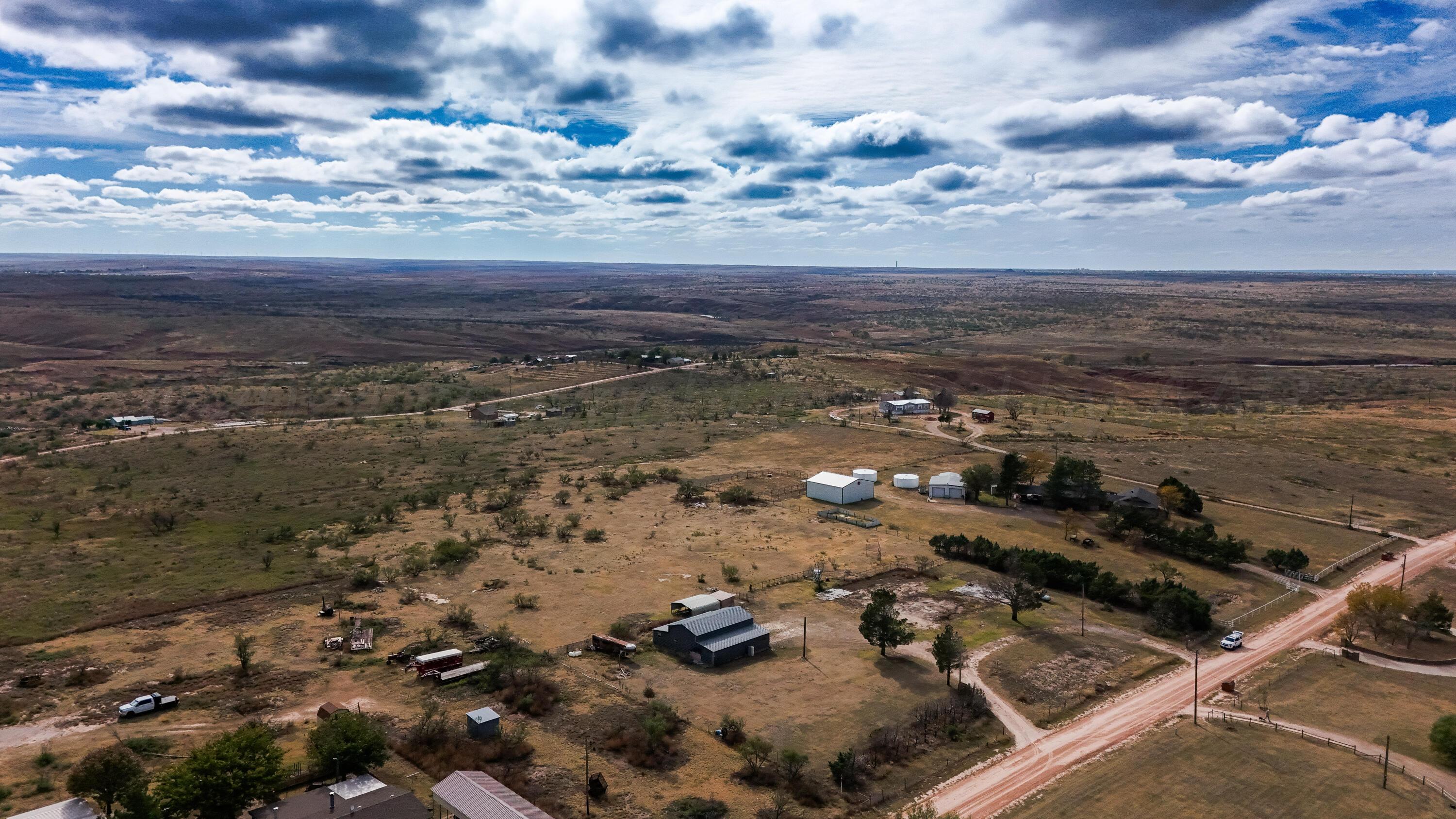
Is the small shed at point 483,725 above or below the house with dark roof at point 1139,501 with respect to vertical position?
below

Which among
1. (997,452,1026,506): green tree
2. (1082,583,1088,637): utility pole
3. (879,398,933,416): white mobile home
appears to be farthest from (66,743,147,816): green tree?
(879,398,933,416): white mobile home

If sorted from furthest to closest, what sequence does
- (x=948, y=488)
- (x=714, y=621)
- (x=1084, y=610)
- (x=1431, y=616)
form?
1. (x=948, y=488)
2. (x=1084, y=610)
3. (x=1431, y=616)
4. (x=714, y=621)

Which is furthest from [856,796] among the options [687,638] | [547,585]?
[547,585]

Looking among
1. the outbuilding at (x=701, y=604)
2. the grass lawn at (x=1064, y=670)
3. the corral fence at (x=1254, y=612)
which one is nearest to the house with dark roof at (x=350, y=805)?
the outbuilding at (x=701, y=604)

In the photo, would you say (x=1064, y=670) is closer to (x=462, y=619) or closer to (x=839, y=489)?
(x=839, y=489)

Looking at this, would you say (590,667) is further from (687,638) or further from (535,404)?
(535,404)

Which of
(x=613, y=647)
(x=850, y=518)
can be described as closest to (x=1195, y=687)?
(x=613, y=647)

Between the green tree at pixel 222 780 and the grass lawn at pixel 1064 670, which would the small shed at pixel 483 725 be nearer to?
the green tree at pixel 222 780
